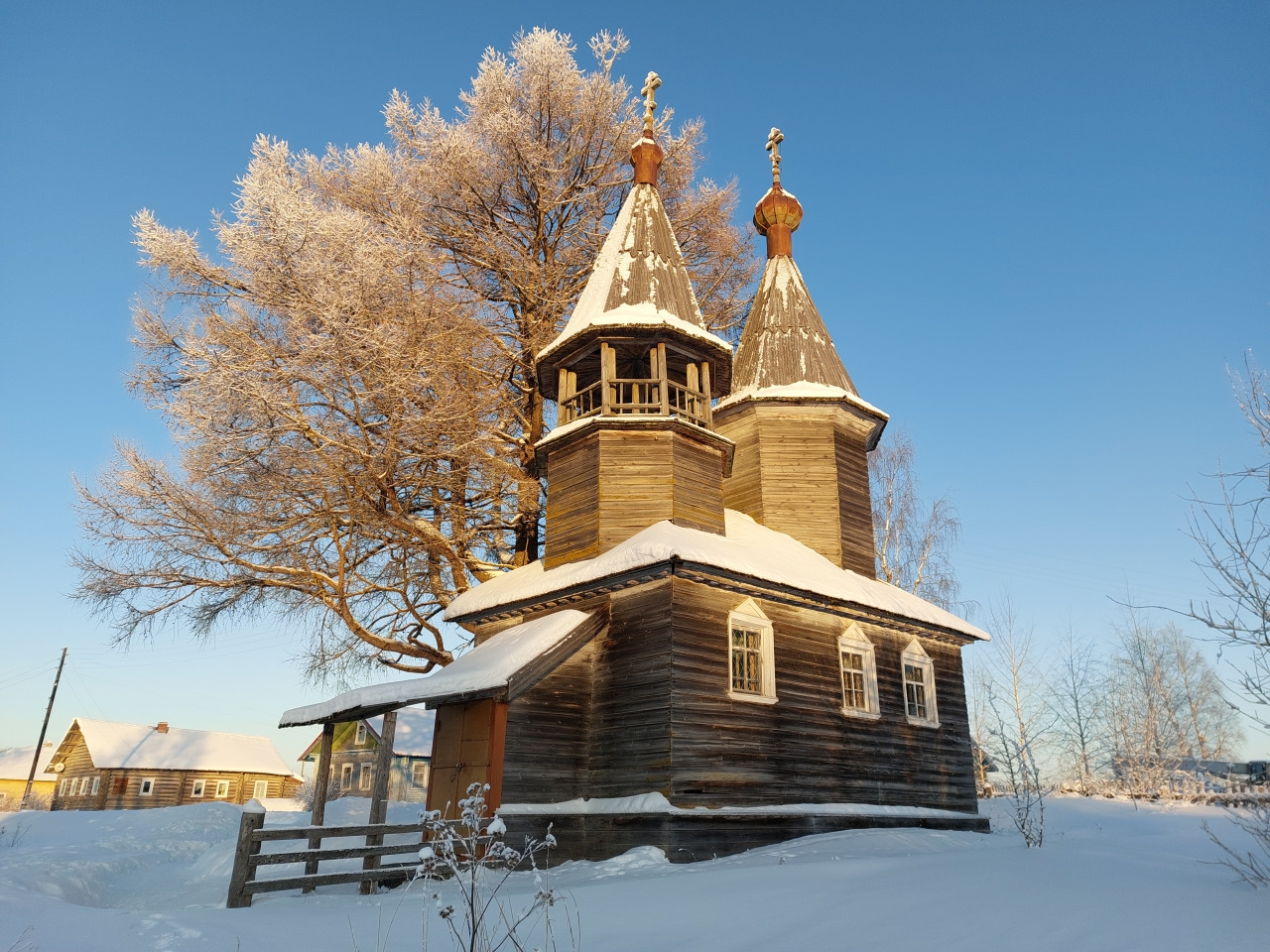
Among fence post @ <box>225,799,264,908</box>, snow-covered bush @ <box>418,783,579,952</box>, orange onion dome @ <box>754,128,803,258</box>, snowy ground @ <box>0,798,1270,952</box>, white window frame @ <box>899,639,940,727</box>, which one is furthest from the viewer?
orange onion dome @ <box>754,128,803,258</box>

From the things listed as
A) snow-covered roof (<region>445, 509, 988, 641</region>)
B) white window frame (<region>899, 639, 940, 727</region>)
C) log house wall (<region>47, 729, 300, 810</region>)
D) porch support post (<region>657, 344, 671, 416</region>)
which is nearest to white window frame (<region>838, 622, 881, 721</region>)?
snow-covered roof (<region>445, 509, 988, 641</region>)

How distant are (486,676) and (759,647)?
192 inches

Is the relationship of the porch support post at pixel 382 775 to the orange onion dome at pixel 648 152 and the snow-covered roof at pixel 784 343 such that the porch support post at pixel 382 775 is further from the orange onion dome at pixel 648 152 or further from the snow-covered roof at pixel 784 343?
the orange onion dome at pixel 648 152

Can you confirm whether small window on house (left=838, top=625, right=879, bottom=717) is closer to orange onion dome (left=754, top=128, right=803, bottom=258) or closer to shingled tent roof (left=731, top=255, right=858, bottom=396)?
shingled tent roof (left=731, top=255, right=858, bottom=396)

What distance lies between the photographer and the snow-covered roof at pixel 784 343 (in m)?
21.2

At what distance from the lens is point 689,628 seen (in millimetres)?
13719

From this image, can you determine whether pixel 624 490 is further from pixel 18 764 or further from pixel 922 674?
pixel 18 764

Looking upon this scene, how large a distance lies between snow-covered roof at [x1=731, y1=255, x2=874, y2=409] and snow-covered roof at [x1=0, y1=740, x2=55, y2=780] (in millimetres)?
51200

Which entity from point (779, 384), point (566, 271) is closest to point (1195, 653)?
point (779, 384)

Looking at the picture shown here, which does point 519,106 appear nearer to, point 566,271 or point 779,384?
point 566,271

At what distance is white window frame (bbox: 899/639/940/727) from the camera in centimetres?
1766

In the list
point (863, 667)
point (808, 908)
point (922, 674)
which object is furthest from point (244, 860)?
point (922, 674)

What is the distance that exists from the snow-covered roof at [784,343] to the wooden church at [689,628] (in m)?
0.08

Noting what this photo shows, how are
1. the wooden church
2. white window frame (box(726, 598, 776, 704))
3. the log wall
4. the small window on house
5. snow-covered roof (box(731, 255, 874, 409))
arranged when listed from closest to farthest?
1. the wooden church
2. white window frame (box(726, 598, 776, 704))
3. the small window on house
4. the log wall
5. snow-covered roof (box(731, 255, 874, 409))
